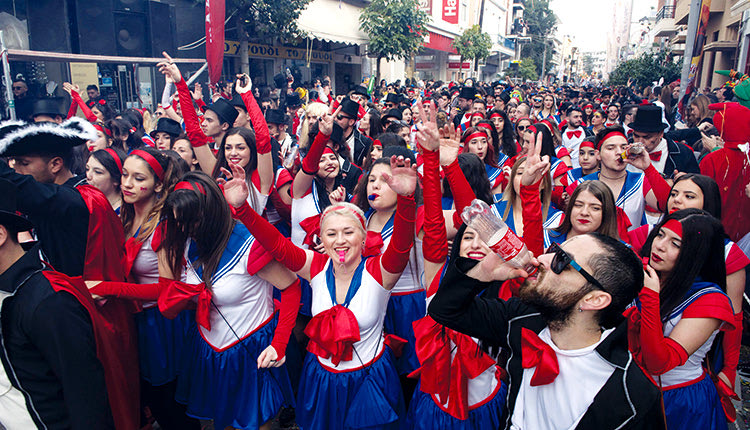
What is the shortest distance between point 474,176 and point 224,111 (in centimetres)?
277

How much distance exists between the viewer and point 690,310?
2.31 metres

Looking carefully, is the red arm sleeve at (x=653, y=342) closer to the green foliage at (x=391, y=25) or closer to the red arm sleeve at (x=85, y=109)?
the red arm sleeve at (x=85, y=109)

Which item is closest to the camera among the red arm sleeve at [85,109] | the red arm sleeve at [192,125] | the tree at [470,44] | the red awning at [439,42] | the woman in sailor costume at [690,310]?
the woman in sailor costume at [690,310]

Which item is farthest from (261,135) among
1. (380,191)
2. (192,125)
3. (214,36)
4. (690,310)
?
(214,36)

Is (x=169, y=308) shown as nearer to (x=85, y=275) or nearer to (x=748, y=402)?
(x=85, y=275)

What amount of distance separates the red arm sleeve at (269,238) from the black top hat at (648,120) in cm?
429

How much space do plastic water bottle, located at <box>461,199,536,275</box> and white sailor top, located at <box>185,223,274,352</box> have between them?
1.39 meters

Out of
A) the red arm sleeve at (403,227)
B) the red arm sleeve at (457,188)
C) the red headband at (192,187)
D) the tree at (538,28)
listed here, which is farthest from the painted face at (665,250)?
the tree at (538,28)

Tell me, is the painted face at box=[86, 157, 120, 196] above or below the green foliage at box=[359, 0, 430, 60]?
below

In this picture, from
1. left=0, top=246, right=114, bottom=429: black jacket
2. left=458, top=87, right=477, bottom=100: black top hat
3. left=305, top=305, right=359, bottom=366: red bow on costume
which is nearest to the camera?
left=0, top=246, right=114, bottom=429: black jacket

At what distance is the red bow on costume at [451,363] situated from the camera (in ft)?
7.63

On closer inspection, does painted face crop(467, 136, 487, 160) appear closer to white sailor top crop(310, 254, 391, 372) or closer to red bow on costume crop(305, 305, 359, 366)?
white sailor top crop(310, 254, 391, 372)

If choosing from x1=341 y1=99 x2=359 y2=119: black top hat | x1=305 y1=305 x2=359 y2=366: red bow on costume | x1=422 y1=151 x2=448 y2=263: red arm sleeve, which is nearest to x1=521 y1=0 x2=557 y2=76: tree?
x1=341 y1=99 x2=359 y2=119: black top hat

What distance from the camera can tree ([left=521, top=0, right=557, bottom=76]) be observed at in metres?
68.6
